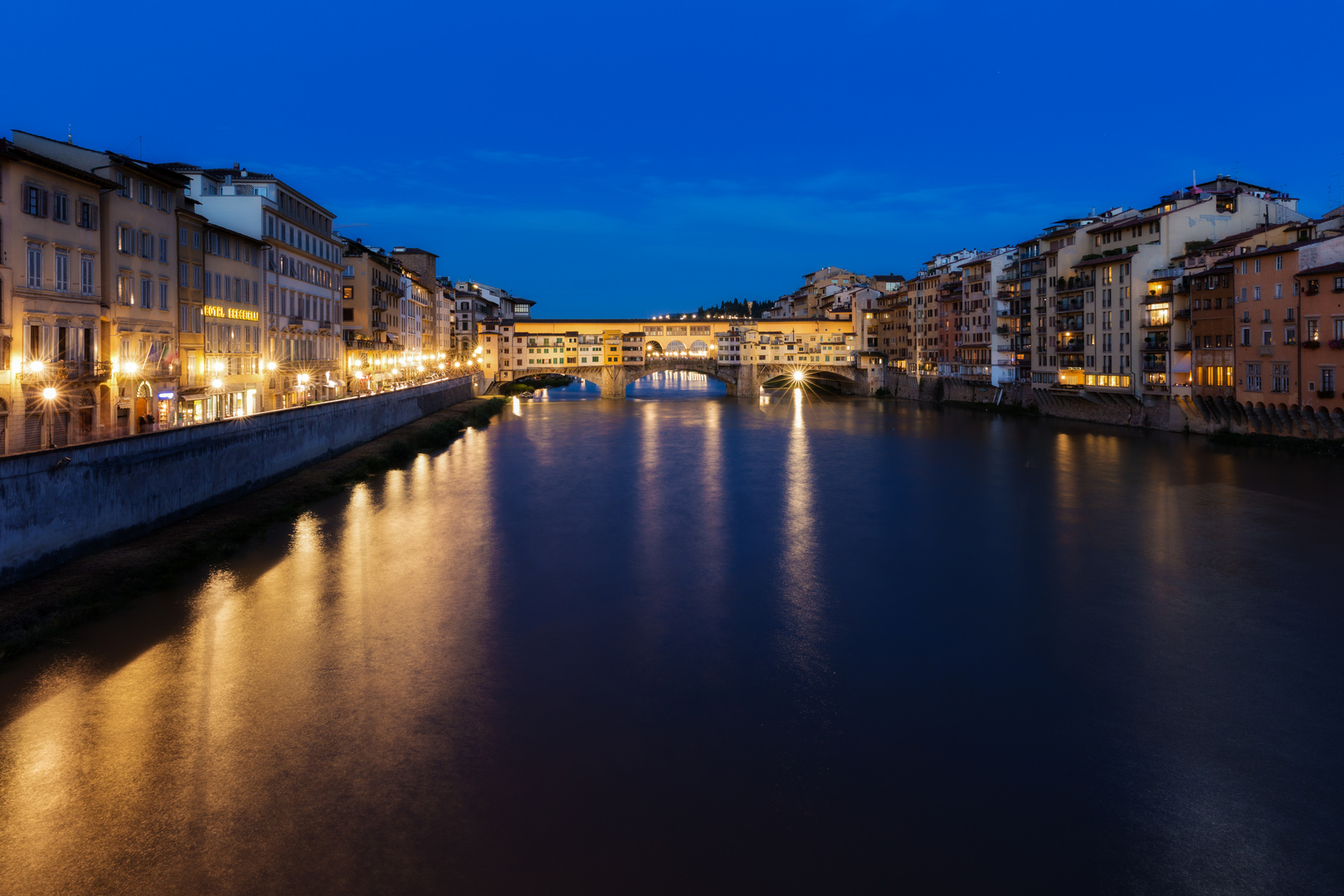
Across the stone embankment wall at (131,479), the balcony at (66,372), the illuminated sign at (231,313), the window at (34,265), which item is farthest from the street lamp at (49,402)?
the illuminated sign at (231,313)

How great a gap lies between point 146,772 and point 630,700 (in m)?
5.26

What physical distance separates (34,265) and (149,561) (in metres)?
8.56

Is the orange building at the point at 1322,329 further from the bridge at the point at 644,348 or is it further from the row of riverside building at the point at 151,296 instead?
the bridge at the point at 644,348

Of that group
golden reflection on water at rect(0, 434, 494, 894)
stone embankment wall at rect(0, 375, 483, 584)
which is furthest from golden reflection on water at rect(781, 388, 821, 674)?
stone embankment wall at rect(0, 375, 483, 584)

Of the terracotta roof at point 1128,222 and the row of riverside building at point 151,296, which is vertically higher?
the terracotta roof at point 1128,222

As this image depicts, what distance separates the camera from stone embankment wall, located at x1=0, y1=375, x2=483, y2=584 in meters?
14.3

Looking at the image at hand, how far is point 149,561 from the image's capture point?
54.2ft

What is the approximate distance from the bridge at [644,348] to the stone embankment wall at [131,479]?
58794mm

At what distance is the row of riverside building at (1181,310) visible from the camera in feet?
112

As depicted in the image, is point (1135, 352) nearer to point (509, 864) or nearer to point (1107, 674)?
point (1107, 674)

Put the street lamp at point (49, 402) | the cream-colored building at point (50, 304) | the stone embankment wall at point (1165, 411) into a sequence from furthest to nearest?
the stone embankment wall at point (1165, 411) → the street lamp at point (49, 402) → the cream-colored building at point (50, 304)

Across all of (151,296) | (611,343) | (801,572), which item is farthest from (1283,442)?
(611,343)

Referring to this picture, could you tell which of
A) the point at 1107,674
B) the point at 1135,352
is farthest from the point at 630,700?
the point at 1135,352

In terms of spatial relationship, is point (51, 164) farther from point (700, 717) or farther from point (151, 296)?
point (700, 717)
